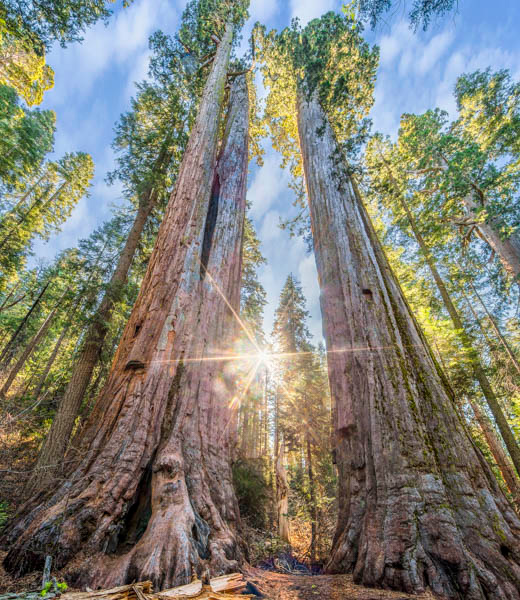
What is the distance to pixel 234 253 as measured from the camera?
441 centimetres

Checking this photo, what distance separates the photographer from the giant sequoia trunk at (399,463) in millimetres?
1506

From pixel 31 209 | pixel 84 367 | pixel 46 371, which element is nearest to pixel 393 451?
pixel 84 367

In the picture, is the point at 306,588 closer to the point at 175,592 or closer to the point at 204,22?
the point at 175,592

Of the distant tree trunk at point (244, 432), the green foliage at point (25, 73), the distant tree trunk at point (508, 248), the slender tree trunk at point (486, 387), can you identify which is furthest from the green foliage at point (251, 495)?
the green foliage at point (25, 73)

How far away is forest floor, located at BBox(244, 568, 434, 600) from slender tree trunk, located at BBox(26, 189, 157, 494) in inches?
200

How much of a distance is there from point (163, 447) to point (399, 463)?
1.87m

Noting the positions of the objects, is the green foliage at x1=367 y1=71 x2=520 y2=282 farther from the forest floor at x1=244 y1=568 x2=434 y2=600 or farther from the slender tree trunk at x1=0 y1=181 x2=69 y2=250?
the slender tree trunk at x1=0 y1=181 x2=69 y2=250

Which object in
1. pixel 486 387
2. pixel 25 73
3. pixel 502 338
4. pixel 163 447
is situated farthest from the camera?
pixel 502 338

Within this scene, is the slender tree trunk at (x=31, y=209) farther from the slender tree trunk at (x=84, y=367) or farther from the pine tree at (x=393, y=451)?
the pine tree at (x=393, y=451)

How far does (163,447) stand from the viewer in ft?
7.14

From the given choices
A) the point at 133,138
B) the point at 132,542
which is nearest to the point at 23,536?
the point at 132,542

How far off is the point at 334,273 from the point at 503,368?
10561 millimetres

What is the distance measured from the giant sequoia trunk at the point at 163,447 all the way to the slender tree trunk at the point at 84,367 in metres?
4.21

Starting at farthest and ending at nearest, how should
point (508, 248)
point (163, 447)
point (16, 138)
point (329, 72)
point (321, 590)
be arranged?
point (16, 138), point (508, 248), point (329, 72), point (163, 447), point (321, 590)
